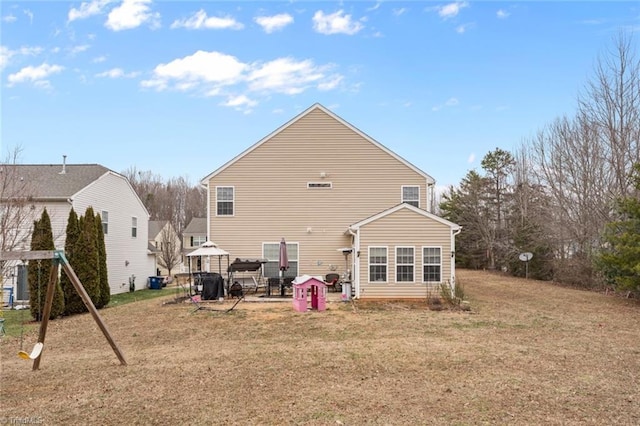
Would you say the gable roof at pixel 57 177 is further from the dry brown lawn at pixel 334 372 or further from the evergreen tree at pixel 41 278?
the dry brown lawn at pixel 334 372

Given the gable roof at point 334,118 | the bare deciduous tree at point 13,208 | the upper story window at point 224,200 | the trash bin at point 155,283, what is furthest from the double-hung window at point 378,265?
the trash bin at point 155,283

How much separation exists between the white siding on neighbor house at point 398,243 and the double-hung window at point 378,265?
111 mm

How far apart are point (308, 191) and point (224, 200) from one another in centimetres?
353

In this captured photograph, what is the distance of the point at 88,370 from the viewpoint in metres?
6.70

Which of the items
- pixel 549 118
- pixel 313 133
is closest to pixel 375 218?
pixel 313 133

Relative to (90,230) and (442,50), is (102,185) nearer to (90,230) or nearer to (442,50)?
(90,230)

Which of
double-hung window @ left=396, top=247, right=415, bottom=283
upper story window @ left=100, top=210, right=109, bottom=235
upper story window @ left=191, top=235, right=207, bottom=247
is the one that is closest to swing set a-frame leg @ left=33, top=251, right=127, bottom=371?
double-hung window @ left=396, top=247, right=415, bottom=283

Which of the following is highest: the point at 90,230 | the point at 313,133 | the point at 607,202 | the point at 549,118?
the point at 549,118

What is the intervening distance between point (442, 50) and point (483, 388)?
595 inches

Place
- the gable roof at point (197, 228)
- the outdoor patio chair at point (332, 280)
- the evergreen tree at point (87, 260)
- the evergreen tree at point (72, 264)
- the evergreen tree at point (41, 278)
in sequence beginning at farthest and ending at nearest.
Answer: the gable roof at point (197, 228), the outdoor patio chair at point (332, 280), the evergreen tree at point (87, 260), the evergreen tree at point (72, 264), the evergreen tree at point (41, 278)

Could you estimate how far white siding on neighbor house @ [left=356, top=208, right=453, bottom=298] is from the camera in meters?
14.9

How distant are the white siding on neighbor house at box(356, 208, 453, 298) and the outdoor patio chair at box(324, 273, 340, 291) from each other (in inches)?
99.5

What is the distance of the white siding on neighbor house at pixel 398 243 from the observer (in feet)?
49.0

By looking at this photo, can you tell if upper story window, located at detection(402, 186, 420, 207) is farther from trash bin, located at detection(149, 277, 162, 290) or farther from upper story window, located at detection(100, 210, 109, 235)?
trash bin, located at detection(149, 277, 162, 290)
